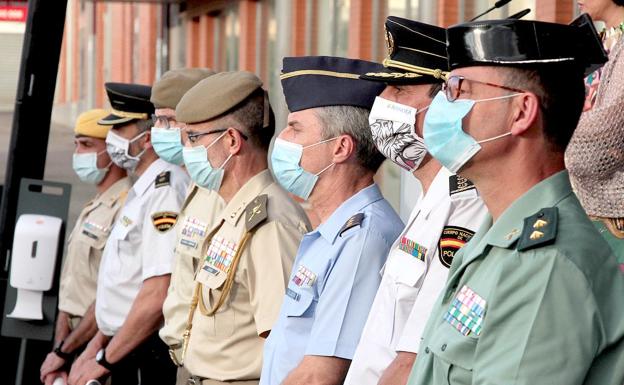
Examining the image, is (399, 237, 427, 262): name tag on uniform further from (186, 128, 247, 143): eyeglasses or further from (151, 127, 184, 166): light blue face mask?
(151, 127, 184, 166): light blue face mask

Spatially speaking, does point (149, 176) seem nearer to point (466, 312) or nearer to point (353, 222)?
point (353, 222)

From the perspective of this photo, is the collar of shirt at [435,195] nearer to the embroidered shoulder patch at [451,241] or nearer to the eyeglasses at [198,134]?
the embroidered shoulder patch at [451,241]

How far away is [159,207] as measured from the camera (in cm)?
565

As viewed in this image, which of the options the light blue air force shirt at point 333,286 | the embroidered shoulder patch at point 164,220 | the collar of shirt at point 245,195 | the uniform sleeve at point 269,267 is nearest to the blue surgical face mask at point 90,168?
the embroidered shoulder patch at point 164,220

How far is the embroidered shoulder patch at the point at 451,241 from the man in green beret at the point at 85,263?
3.51 metres

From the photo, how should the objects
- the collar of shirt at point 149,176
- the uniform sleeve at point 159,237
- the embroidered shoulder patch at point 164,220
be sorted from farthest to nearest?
the collar of shirt at point 149,176, the embroidered shoulder patch at point 164,220, the uniform sleeve at point 159,237

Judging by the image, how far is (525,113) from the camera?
8.19ft

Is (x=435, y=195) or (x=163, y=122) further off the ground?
(x=435, y=195)

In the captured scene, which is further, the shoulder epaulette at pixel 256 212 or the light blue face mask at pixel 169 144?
the light blue face mask at pixel 169 144

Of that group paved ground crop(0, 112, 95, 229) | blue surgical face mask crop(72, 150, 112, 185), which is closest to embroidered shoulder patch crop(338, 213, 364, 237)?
blue surgical face mask crop(72, 150, 112, 185)

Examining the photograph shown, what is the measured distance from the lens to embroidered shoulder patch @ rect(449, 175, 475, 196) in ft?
10.6

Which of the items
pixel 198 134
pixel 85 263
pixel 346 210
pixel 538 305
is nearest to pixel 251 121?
pixel 198 134

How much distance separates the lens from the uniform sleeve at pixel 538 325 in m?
2.23

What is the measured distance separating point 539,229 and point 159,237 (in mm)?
3295
